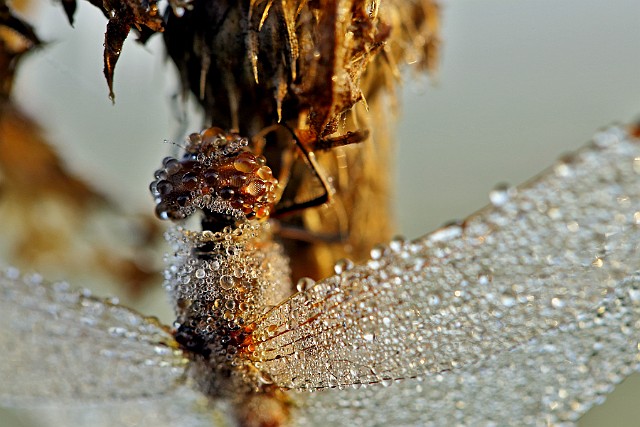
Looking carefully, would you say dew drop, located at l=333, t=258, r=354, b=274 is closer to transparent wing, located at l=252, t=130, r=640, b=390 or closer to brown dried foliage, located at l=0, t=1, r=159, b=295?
transparent wing, located at l=252, t=130, r=640, b=390

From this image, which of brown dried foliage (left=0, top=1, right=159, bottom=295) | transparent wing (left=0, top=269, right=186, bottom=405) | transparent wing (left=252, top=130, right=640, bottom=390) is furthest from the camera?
brown dried foliage (left=0, top=1, right=159, bottom=295)

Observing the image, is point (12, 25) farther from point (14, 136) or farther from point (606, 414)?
point (606, 414)

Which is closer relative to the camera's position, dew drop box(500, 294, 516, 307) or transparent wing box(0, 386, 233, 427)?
dew drop box(500, 294, 516, 307)

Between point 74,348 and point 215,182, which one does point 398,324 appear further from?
point 74,348

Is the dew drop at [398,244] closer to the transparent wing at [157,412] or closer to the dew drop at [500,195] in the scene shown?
the dew drop at [500,195]

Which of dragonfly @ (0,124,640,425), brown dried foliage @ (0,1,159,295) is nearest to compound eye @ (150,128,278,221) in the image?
dragonfly @ (0,124,640,425)
